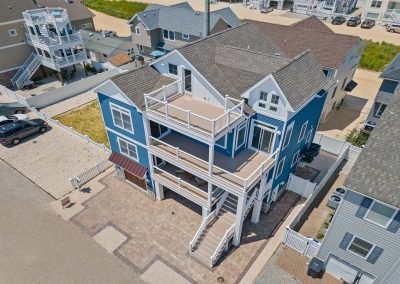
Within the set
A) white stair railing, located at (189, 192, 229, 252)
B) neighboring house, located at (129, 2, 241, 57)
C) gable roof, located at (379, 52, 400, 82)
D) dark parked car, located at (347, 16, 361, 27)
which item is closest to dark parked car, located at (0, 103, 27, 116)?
neighboring house, located at (129, 2, 241, 57)

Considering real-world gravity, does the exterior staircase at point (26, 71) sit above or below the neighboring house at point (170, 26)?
below

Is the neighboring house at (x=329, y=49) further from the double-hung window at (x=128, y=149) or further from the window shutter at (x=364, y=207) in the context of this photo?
the double-hung window at (x=128, y=149)

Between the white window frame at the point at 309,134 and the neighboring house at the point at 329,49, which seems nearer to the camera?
the white window frame at the point at 309,134

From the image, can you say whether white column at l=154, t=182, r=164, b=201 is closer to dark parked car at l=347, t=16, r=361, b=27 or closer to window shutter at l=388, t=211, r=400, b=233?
window shutter at l=388, t=211, r=400, b=233

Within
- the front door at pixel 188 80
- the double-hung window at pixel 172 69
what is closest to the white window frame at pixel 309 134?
the front door at pixel 188 80

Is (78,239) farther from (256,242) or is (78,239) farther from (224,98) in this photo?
(224,98)

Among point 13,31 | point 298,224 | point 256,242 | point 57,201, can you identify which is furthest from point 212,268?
point 13,31
